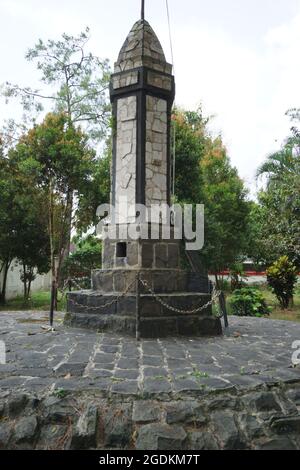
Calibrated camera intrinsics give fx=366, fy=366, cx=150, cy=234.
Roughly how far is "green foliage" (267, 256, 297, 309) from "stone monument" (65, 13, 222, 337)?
7849mm

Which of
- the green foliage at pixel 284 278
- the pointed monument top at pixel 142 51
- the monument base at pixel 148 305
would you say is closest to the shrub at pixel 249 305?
the green foliage at pixel 284 278

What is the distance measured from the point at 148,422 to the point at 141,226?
3.92 metres

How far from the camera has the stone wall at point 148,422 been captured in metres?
3.12

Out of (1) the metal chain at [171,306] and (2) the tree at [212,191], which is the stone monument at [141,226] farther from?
(2) the tree at [212,191]

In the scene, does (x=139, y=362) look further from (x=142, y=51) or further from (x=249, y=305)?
(x=249, y=305)

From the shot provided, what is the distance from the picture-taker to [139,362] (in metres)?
4.41

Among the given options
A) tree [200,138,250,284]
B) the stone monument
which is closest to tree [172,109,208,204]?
tree [200,138,250,284]

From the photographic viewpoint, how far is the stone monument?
6.22 metres

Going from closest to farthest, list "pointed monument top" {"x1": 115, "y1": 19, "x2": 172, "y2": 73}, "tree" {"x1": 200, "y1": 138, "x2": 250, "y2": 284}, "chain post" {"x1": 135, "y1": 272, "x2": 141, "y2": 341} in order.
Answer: "chain post" {"x1": 135, "y1": 272, "x2": 141, "y2": 341}, "pointed monument top" {"x1": 115, "y1": 19, "x2": 172, "y2": 73}, "tree" {"x1": 200, "y1": 138, "x2": 250, "y2": 284}

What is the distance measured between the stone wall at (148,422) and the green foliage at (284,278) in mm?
10814
